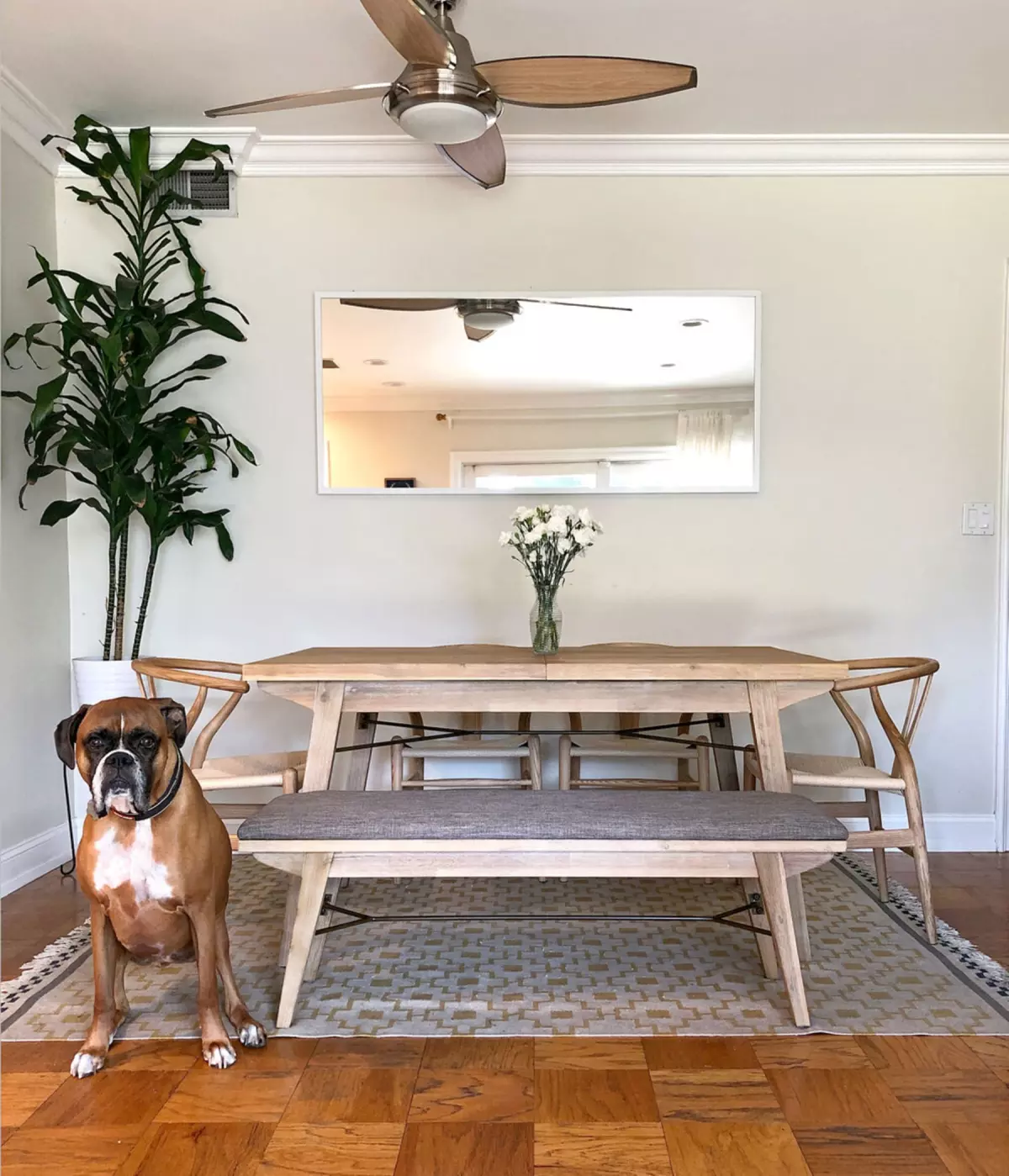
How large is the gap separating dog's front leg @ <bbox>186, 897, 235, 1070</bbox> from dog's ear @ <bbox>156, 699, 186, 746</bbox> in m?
Answer: 0.32

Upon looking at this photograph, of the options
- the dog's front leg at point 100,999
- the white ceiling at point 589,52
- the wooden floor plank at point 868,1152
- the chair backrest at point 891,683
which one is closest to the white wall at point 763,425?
the white ceiling at point 589,52

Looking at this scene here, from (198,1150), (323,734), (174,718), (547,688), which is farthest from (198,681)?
(198,1150)

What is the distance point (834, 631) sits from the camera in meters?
3.28

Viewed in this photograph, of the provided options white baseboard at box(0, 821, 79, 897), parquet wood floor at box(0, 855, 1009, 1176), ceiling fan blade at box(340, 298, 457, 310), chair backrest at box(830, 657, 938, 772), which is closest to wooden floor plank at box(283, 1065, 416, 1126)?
parquet wood floor at box(0, 855, 1009, 1176)

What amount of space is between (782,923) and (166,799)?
49.6 inches

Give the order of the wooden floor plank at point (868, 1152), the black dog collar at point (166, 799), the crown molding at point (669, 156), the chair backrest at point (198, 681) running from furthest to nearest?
1. the crown molding at point (669, 156)
2. the chair backrest at point (198, 681)
3. the black dog collar at point (166, 799)
4. the wooden floor plank at point (868, 1152)

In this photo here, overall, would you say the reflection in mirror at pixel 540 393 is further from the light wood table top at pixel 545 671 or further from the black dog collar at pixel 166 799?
the black dog collar at pixel 166 799

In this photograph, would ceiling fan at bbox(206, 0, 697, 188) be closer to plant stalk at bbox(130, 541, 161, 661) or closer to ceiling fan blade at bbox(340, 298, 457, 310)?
ceiling fan blade at bbox(340, 298, 457, 310)

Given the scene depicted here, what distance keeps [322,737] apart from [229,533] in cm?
138

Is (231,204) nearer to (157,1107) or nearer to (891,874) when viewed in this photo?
(157,1107)

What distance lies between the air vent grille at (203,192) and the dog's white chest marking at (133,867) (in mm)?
2418

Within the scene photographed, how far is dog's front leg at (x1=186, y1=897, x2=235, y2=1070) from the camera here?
1.70 m

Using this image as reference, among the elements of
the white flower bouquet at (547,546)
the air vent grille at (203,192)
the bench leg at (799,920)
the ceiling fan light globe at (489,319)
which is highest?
the air vent grille at (203,192)

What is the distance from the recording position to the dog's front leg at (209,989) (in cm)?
170
